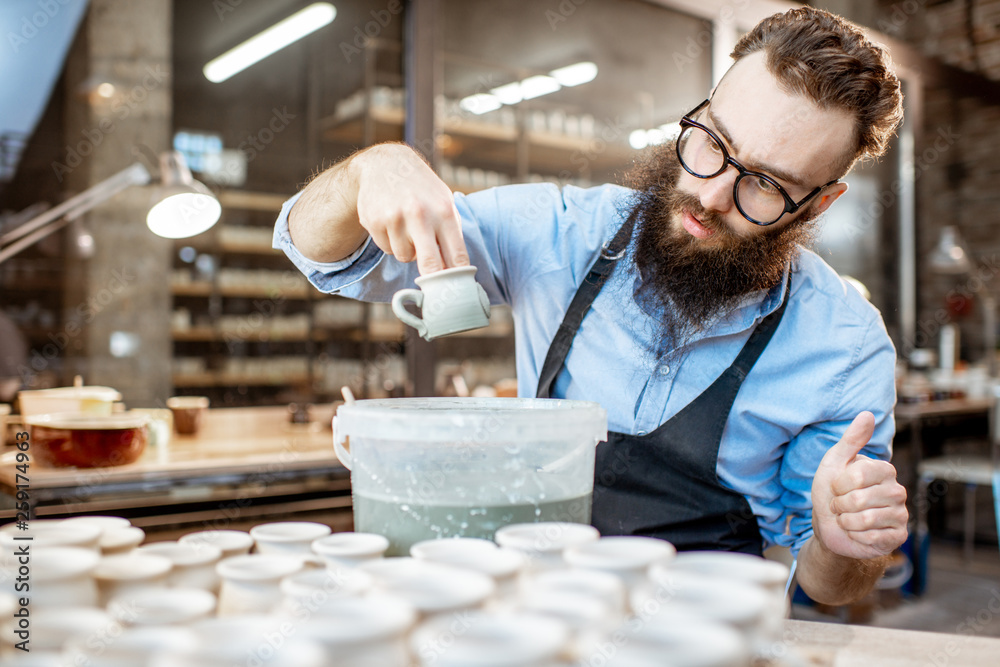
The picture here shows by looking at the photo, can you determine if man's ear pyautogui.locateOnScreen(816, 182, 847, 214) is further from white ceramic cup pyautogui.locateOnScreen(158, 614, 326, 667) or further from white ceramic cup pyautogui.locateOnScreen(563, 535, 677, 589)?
white ceramic cup pyautogui.locateOnScreen(158, 614, 326, 667)

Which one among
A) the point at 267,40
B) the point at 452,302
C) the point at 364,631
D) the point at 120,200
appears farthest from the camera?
the point at 267,40

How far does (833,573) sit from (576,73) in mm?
3724

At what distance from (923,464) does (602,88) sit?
9.10 ft

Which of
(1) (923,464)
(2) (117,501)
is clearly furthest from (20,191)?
(1) (923,464)

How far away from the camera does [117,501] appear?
6.84 ft

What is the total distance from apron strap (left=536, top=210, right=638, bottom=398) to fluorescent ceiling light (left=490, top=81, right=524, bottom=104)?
2819 millimetres

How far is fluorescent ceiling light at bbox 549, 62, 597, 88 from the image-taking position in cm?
432

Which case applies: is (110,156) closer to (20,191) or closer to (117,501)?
(20,191)

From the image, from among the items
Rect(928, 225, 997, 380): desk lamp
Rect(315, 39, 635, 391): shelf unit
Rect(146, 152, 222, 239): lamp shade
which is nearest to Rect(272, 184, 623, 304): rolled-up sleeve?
Rect(146, 152, 222, 239): lamp shade

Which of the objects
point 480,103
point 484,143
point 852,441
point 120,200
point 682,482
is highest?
point 480,103

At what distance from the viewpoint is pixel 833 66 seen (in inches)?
47.9

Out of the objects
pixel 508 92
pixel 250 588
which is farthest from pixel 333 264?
pixel 508 92

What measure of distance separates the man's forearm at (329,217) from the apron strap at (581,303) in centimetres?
40

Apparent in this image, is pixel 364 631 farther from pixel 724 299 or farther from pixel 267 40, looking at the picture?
pixel 267 40
